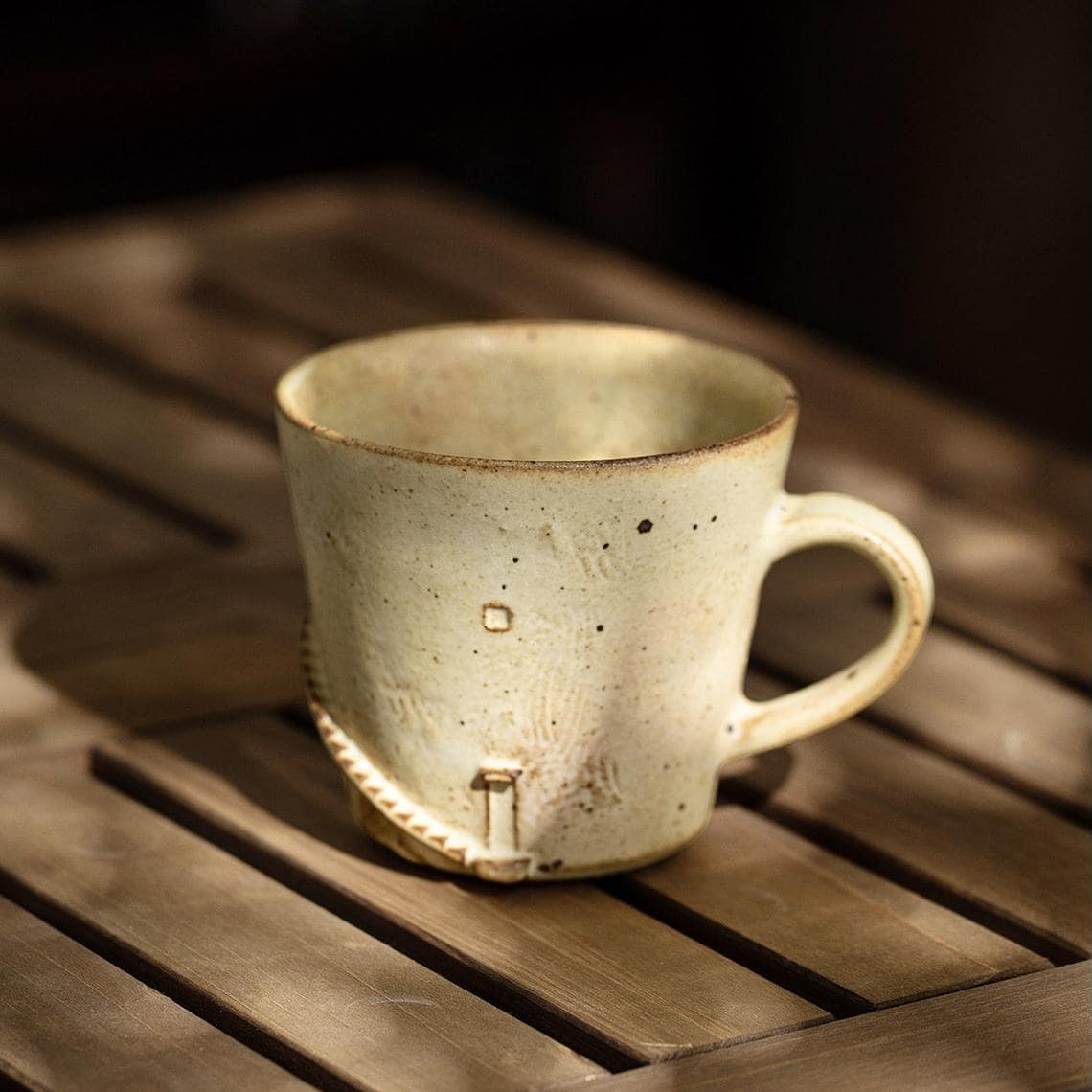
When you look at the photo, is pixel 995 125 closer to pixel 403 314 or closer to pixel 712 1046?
pixel 403 314

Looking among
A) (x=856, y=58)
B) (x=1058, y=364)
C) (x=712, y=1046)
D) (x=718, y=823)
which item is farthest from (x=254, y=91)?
(x=712, y=1046)

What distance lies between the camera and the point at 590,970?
524mm

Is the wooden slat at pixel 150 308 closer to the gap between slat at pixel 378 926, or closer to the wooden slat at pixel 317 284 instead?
the wooden slat at pixel 317 284

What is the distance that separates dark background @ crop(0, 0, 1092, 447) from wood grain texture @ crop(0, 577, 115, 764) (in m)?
1.35

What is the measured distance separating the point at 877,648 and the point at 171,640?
0.30 metres

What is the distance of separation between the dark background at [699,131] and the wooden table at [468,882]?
1035mm

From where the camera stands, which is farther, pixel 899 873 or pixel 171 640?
pixel 171 640

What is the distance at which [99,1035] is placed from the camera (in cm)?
48

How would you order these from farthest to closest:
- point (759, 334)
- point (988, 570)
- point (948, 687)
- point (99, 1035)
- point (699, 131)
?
point (699, 131) → point (759, 334) → point (988, 570) → point (948, 687) → point (99, 1035)

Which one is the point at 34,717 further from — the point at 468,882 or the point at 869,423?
the point at 869,423

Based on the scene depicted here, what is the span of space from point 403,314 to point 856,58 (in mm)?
1253

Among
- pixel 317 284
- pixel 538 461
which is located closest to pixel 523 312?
pixel 317 284

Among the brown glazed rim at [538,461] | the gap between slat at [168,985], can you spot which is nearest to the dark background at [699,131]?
the brown glazed rim at [538,461]

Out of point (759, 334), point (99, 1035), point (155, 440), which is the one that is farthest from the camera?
point (759, 334)
